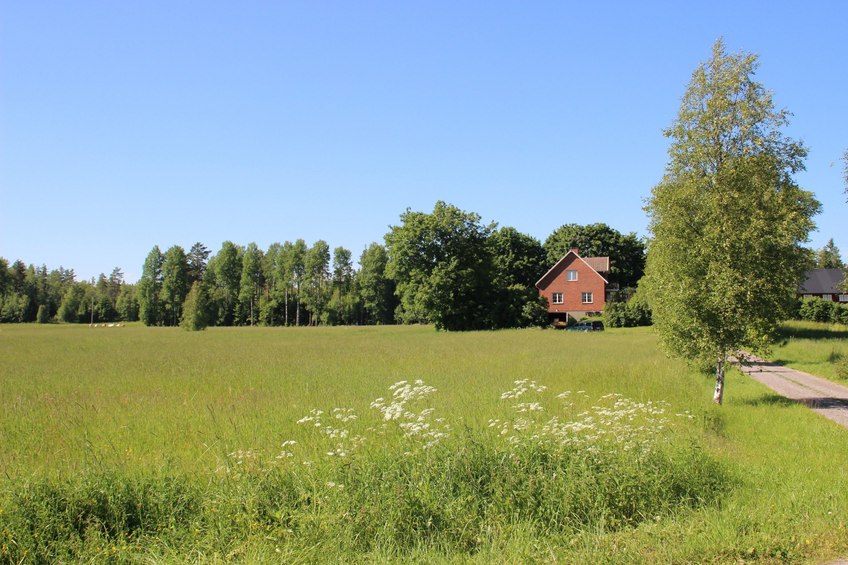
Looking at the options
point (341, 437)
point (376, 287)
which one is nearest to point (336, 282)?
point (376, 287)

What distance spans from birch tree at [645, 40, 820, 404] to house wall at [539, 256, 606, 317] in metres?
55.6

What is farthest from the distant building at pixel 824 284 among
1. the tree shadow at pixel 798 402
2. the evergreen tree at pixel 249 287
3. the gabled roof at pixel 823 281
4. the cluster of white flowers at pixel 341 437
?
the evergreen tree at pixel 249 287

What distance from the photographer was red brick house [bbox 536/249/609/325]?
230 feet

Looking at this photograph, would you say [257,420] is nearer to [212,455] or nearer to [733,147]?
[212,455]

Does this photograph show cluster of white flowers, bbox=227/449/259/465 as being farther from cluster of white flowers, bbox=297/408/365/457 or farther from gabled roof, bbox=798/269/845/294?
gabled roof, bbox=798/269/845/294

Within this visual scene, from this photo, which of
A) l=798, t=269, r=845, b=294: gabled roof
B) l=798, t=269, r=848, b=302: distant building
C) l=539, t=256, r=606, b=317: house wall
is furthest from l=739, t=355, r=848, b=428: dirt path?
l=798, t=269, r=845, b=294: gabled roof

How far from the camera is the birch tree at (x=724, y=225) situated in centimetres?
1420

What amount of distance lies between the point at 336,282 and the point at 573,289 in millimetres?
58410

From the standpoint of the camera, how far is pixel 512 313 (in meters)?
67.0

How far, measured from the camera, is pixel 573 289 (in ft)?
234

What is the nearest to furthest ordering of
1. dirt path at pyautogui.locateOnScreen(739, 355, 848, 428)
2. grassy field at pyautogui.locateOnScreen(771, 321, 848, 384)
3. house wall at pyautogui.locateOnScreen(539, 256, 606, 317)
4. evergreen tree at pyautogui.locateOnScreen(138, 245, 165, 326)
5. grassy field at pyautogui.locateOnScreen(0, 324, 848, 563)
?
1. grassy field at pyautogui.locateOnScreen(0, 324, 848, 563)
2. dirt path at pyautogui.locateOnScreen(739, 355, 848, 428)
3. grassy field at pyautogui.locateOnScreen(771, 321, 848, 384)
4. house wall at pyautogui.locateOnScreen(539, 256, 606, 317)
5. evergreen tree at pyautogui.locateOnScreen(138, 245, 165, 326)

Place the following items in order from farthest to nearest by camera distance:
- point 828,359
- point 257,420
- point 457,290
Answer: point 457,290
point 828,359
point 257,420

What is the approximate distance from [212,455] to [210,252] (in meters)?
130

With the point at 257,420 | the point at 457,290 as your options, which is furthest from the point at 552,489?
the point at 457,290
